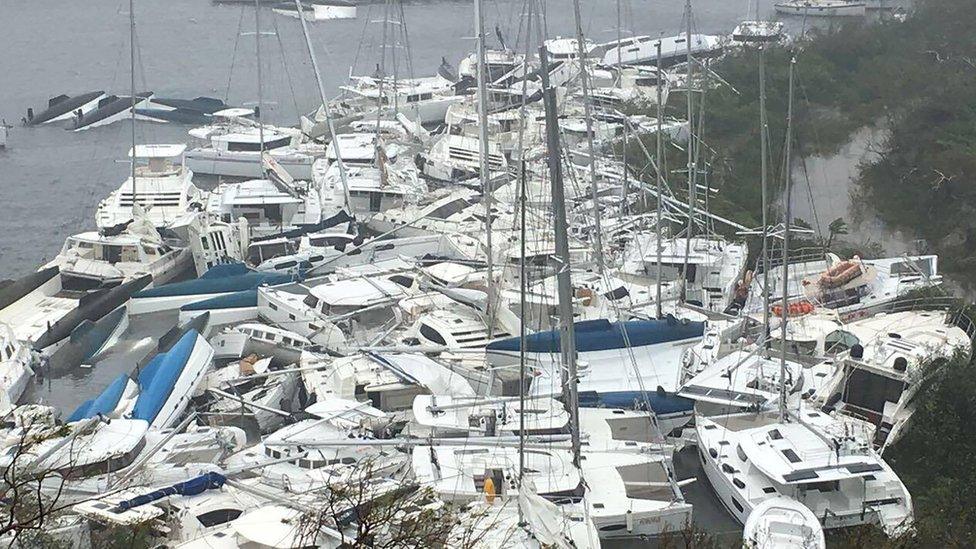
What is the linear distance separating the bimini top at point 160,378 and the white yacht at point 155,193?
7990 millimetres

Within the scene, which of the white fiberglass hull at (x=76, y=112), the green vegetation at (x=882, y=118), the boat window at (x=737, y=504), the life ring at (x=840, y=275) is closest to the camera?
the boat window at (x=737, y=504)

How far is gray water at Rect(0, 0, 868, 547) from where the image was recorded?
Result: 107 feet

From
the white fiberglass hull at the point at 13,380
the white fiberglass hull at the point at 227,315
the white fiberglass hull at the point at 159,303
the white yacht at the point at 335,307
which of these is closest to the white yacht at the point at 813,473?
the white yacht at the point at 335,307

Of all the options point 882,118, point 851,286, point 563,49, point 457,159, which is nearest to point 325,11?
point 563,49

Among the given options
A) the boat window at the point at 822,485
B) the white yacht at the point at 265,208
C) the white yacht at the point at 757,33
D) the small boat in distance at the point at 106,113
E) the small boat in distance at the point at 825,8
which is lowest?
the boat window at the point at 822,485

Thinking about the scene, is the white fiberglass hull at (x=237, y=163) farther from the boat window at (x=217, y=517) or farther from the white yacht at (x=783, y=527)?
the white yacht at (x=783, y=527)

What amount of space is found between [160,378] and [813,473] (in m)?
10.4

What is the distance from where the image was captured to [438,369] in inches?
818

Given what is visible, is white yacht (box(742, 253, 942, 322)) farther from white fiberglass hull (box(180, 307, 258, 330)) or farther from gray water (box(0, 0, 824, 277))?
gray water (box(0, 0, 824, 277))

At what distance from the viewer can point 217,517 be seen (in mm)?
16156

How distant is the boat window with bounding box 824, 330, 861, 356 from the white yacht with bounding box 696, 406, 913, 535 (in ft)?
10.4

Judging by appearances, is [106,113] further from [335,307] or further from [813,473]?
[813,473]

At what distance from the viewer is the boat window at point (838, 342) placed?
69.0 feet

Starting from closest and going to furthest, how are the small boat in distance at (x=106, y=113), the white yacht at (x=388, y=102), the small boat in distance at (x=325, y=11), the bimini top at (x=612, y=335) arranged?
the bimini top at (x=612, y=335)
the white yacht at (x=388, y=102)
the small boat in distance at (x=106, y=113)
the small boat in distance at (x=325, y=11)
